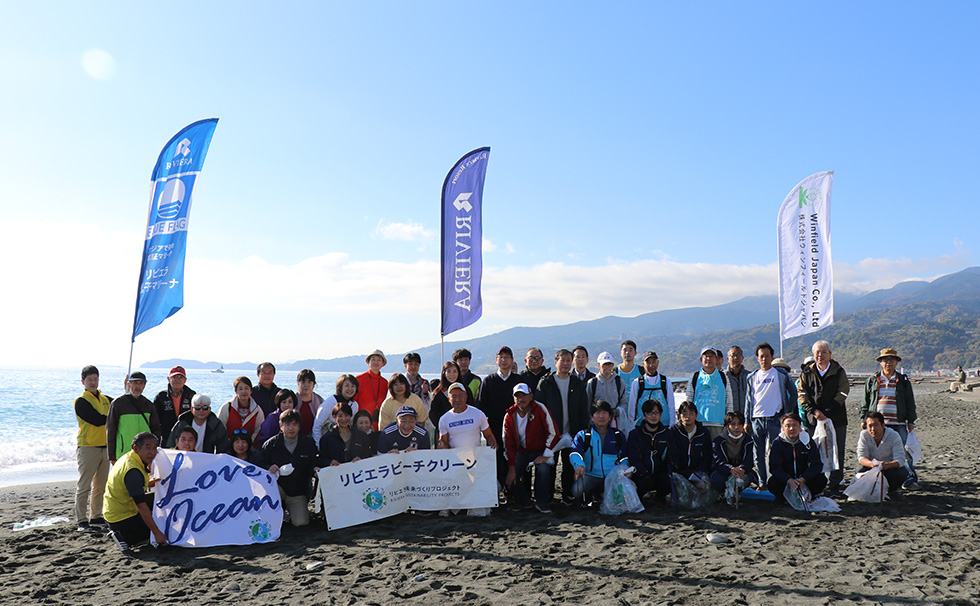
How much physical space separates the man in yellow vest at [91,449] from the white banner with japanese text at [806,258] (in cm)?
1075

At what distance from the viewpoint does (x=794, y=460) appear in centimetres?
714

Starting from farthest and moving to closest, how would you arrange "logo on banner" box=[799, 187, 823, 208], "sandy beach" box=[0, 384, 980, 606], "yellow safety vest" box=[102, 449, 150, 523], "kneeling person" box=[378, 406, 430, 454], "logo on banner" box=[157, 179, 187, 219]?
1. "logo on banner" box=[799, 187, 823, 208]
2. "logo on banner" box=[157, 179, 187, 219]
3. "kneeling person" box=[378, 406, 430, 454]
4. "yellow safety vest" box=[102, 449, 150, 523]
5. "sandy beach" box=[0, 384, 980, 606]

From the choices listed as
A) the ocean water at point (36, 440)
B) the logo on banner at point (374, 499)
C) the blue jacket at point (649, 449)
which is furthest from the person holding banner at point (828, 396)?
the ocean water at point (36, 440)

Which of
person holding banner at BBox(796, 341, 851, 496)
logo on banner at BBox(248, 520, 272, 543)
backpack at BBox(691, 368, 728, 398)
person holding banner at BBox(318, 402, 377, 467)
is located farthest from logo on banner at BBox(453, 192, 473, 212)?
logo on banner at BBox(248, 520, 272, 543)

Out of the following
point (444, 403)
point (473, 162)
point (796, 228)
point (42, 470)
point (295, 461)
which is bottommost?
point (42, 470)

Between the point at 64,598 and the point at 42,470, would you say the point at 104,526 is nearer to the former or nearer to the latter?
the point at 64,598

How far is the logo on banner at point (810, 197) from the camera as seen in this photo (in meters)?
11.0

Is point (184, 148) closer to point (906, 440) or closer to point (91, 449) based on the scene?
point (91, 449)

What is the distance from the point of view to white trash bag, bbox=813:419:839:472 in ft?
25.5

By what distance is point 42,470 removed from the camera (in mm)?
14383

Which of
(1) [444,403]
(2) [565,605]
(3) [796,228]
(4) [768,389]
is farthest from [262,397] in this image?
(3) [796,228]

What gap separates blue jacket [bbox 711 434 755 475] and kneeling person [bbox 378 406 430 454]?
3.71 m

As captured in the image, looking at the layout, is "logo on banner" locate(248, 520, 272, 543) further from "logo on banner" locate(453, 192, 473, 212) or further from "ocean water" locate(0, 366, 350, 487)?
"ocean water" locate(0, 366, 350, 487)

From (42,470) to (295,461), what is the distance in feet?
38.2
